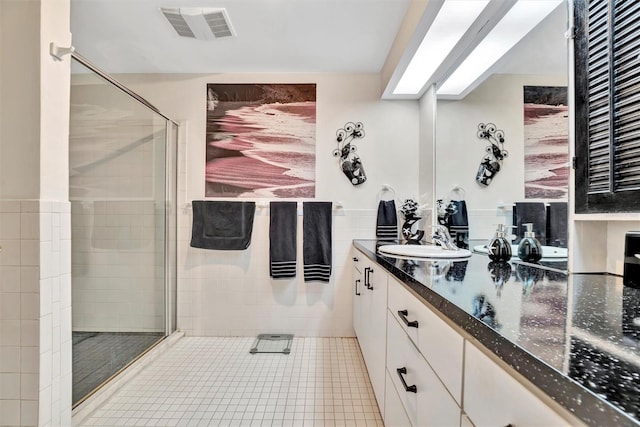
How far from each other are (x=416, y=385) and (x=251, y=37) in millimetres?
2216

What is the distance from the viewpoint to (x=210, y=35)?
82.0 inches

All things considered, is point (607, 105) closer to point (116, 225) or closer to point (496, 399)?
point (496, 399)

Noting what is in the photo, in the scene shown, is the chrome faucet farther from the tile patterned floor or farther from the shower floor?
the shower floor

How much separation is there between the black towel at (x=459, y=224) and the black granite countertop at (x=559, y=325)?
799 millimetres

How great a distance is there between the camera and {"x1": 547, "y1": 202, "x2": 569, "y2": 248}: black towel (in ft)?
3.97

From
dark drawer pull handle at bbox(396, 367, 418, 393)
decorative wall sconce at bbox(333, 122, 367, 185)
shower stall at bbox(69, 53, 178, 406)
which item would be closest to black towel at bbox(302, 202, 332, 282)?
decorative wall sconce at bbox(333, 122, 367, 185)

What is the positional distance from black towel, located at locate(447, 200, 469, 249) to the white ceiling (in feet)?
3.94

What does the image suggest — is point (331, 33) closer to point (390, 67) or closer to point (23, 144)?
point (390, 67)

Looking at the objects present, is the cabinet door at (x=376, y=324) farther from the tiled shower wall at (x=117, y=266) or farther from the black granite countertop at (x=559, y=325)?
the tiled shower wall at (x=117, y=266)

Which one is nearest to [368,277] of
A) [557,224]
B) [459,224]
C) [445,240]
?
[445,240]

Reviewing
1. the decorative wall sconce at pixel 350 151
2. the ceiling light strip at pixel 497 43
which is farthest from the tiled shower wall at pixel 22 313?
the ceiling light strip at pixel 497 43

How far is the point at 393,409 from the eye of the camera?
1204 mm

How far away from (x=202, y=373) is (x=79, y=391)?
0.63 meters

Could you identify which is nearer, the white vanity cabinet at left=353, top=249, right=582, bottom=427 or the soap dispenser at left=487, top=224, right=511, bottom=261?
the white vanity cabinet at left=353, top=249, right=582, bottom=427
